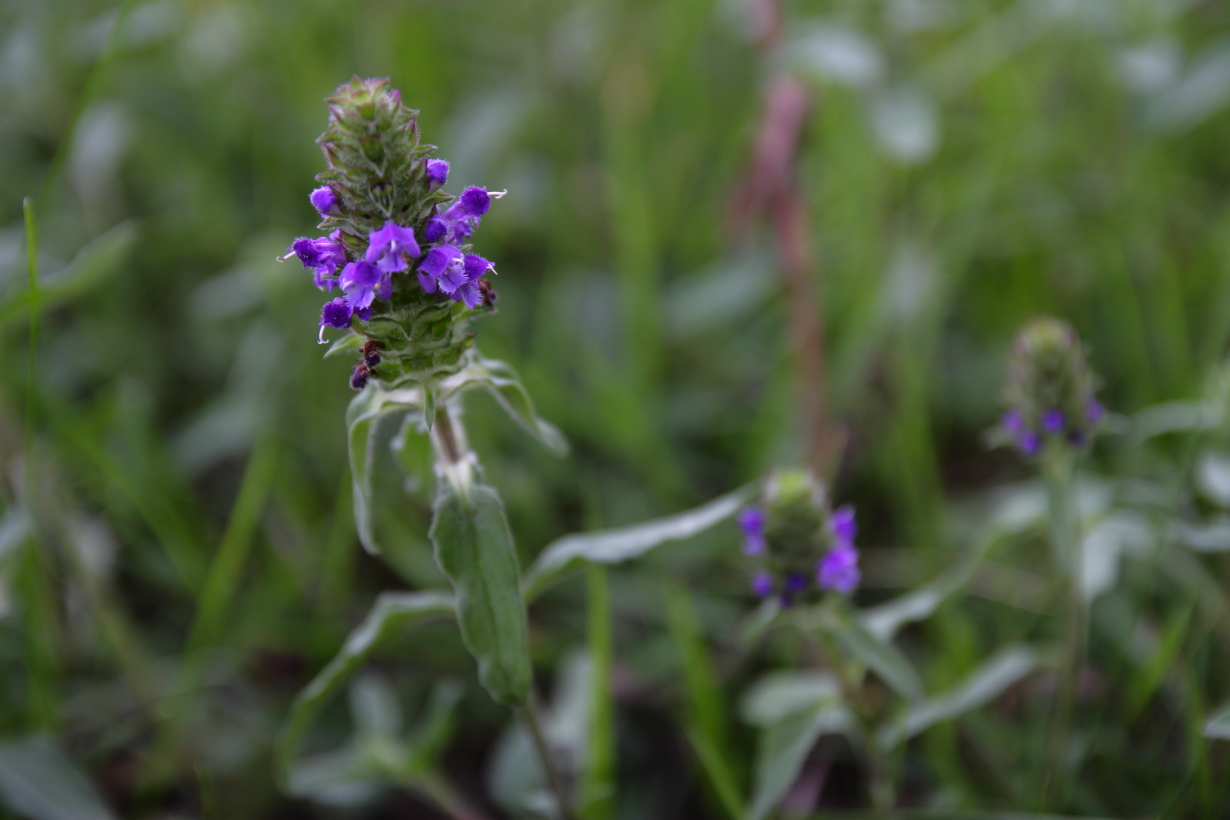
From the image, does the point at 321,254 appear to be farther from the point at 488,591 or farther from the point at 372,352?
the point at 488,591

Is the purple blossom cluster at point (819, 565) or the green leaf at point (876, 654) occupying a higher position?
the purple blossom cluster at point (819, 565)

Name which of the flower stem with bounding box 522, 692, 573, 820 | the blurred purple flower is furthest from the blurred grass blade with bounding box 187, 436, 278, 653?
the blurred purple flower

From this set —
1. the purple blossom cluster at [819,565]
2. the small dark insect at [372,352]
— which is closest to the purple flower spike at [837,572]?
the purple blossom cluster at [819,565]

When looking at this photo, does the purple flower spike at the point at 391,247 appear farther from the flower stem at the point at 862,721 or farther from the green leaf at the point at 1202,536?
the green leaf at the point at 1202,536

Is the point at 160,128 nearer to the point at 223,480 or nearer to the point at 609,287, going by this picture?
the point at 223,480

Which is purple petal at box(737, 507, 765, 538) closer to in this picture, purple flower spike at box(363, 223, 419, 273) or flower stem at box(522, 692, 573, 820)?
flower stem at box(522, 692, 573, 820)

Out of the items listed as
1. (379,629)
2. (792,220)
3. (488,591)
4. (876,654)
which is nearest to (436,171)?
(488,591)

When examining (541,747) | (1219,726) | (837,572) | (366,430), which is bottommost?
(1219,726)

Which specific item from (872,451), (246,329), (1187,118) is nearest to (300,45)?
(246,329)
